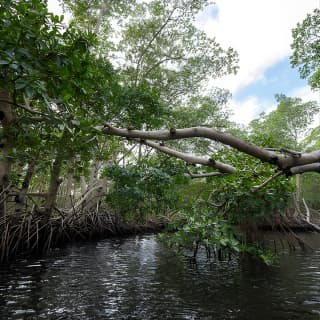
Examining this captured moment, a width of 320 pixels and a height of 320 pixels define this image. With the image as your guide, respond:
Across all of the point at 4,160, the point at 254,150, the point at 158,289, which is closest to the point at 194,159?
the point at 254,150

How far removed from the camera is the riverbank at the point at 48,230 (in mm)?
5828

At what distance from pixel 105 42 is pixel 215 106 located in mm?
5162

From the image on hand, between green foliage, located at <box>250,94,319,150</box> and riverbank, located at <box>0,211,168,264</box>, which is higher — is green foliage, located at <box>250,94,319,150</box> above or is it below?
above

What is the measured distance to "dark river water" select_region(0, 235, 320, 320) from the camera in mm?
2925

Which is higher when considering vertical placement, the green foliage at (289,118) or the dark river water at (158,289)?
the green foliage at (289,118)

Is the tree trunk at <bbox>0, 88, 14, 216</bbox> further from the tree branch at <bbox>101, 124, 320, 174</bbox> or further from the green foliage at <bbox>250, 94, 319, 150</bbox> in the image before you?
the green foliage at <bbox>250, 94, 319, 150</bbox>

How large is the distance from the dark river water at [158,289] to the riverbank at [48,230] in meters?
0.65

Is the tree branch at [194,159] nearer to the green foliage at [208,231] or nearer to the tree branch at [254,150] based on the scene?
the tree branch at [254,150]

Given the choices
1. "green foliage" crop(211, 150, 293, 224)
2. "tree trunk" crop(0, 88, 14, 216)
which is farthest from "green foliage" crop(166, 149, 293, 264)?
"tree trunk" crop(0, 88, 14, 216)

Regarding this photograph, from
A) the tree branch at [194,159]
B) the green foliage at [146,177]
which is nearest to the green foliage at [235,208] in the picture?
the tree branch at [194,159]

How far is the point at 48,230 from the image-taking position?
7086mm

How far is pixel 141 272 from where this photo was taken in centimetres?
480

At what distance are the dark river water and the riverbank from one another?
0.65 m

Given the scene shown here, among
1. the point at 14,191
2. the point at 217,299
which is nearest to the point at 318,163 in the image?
the point at 217,299
